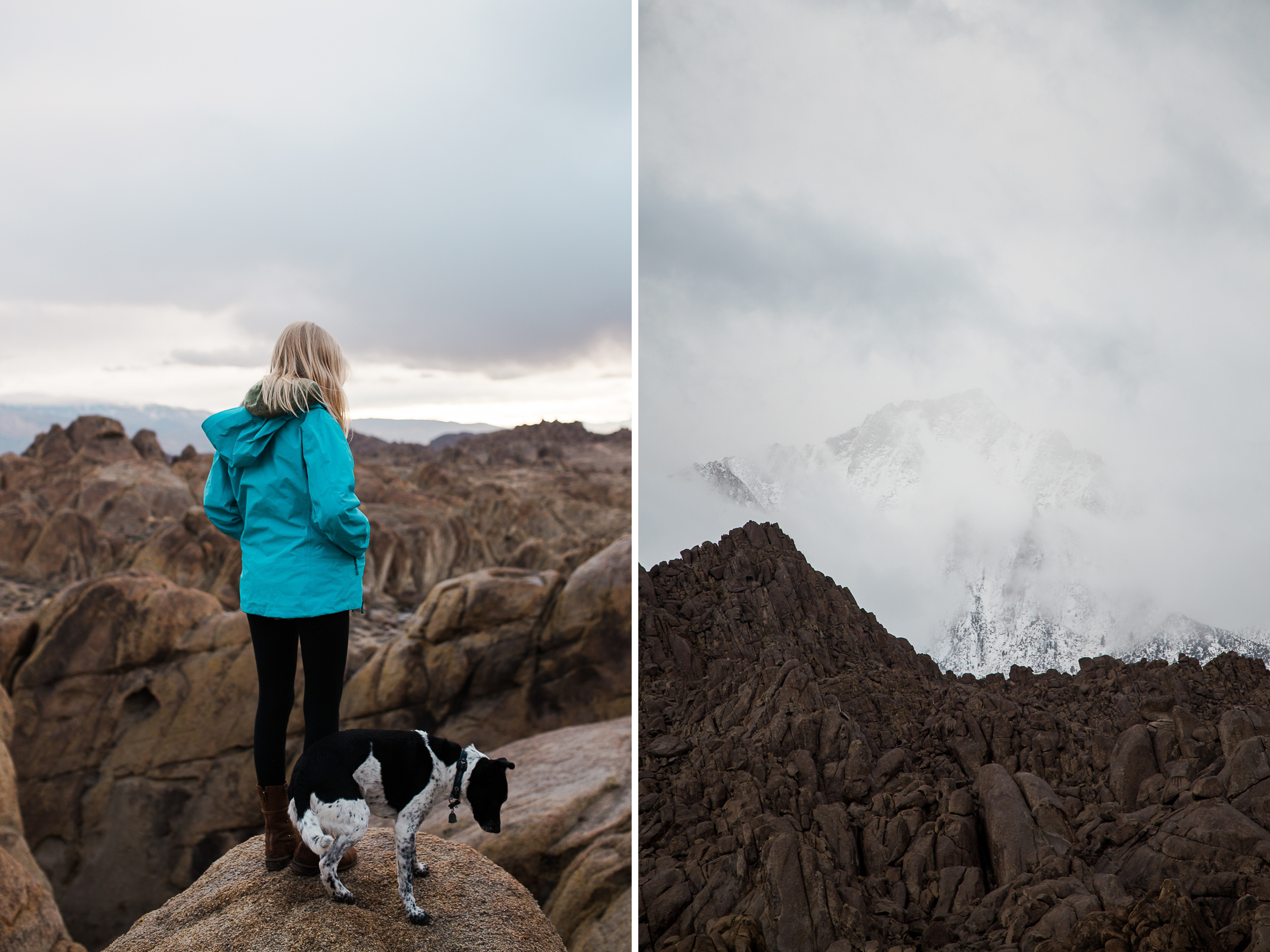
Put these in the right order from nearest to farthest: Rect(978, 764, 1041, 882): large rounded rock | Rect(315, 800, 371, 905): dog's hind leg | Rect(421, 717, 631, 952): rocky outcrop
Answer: Rect(315, 800, 371, 905): dog's hind leg, Rect(978, 764, 1041, 882): large rounded rock, Rect(421, 717, 631, 952): rocky outcrop

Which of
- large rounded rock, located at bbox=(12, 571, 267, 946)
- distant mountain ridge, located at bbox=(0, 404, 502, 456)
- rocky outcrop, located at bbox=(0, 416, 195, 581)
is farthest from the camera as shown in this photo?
rocky outcrop, located at bbox=(0, 416, 195, 581)

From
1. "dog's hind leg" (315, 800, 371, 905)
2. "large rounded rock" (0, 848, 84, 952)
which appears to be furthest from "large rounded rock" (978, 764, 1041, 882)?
"large rounded rock" (0, 848, 84, 952)

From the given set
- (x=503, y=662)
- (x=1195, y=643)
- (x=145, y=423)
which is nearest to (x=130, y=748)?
(x=503, y=662)

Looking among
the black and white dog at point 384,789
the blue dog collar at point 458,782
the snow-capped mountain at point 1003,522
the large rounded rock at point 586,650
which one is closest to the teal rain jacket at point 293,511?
the black and white dog at point 384,789

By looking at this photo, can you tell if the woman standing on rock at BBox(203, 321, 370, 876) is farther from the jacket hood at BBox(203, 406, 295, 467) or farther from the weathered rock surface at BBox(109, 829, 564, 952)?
the weathered rock surface at BBox(109, 829, 564, 952)

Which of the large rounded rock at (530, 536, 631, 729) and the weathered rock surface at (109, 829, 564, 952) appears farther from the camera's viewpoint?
the large rounded rock at (530, 536, 631, 729)

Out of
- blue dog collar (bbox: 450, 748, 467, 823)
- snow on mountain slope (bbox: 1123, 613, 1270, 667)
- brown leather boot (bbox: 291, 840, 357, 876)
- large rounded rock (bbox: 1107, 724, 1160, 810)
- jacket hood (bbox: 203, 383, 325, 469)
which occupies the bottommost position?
brown leather boot (bbox: 291, 840, 357, 876)

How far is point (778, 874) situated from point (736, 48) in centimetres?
250

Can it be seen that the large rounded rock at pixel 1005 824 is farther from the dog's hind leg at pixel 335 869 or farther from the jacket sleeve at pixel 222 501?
the jacket sleeve at pixel 222 501

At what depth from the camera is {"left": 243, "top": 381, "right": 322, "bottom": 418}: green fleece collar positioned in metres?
1.47

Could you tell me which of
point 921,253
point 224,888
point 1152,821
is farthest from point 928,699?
point 224,888

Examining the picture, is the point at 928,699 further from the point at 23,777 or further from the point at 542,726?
the point at 23,777

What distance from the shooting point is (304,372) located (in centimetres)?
152

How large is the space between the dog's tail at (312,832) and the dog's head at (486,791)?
27 cm
